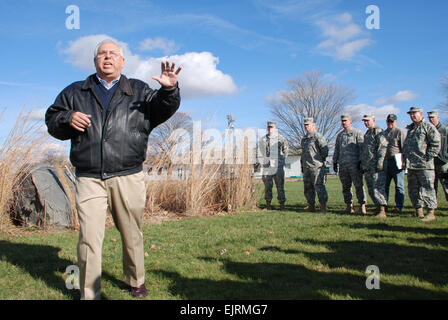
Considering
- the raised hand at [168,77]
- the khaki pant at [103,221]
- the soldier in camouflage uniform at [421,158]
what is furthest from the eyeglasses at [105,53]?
the soldier in camouflage uniform at [421,158]

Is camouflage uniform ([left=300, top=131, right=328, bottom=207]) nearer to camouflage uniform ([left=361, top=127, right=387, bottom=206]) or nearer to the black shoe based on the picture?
camouflage uniform ([left=361, top=127, right=387, bottom=206])

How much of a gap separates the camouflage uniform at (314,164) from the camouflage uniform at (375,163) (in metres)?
1.07

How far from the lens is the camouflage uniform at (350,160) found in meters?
8.50

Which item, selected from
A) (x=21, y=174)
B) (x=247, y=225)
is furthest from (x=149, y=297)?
(x=21, y=174)

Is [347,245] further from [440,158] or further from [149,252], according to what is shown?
[440,158]

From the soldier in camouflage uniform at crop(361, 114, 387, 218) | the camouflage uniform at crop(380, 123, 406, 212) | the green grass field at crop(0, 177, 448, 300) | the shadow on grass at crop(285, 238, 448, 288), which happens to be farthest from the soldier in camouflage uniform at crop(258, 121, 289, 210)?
the shadow on grass at crop(285, 238, 448, 288)

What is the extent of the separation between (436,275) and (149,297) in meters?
2.85

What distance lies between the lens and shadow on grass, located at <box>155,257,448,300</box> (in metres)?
3.09

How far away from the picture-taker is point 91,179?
9.86ft

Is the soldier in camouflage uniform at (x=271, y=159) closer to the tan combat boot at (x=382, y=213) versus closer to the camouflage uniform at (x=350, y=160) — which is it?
the camouflage uniform at (x=350, y=160)

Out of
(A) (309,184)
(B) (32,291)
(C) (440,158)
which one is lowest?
(B) (32,291)

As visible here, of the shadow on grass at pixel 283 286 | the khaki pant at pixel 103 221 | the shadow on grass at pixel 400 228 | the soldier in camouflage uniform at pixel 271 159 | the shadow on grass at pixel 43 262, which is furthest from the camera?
the soldier in camouflage uniform at pixel 271 159

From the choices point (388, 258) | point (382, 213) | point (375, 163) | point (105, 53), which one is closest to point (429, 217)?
point (382, 213)

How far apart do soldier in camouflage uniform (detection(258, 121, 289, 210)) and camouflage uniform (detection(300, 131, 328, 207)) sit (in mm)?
664
